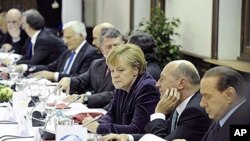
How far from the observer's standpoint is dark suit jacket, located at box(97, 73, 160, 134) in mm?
3279

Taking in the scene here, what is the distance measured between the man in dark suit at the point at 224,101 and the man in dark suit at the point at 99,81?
1.90 metres

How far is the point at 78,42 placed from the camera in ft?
19.5

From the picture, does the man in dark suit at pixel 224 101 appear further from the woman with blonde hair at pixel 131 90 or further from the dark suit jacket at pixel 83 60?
the dark suit jacket at pixel 83 60

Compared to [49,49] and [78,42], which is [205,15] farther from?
[49,49]

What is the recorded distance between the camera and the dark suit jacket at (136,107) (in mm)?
3279

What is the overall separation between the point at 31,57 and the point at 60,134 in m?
4.77

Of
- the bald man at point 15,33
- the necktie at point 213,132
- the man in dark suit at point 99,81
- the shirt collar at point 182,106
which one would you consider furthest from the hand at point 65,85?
the bald man at point 15,33

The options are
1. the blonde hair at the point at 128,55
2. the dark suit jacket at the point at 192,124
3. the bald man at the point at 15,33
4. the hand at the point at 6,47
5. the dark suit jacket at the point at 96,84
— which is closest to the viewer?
the dark suit jacket at the point at 192,124

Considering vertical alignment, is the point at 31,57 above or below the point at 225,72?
below

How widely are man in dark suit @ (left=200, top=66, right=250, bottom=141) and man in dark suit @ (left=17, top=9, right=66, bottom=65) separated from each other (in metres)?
4.49

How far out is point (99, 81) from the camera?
5.05m

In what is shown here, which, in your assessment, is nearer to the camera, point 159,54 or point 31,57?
point 159,54

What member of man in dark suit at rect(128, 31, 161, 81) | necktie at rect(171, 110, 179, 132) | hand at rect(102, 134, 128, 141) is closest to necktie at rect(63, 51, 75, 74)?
man in dark suit at rect(128, 31, 161, 81)

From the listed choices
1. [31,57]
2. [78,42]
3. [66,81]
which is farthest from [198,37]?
[31,57]
